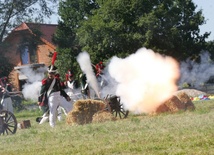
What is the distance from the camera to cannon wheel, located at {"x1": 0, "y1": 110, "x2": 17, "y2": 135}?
1653 cm

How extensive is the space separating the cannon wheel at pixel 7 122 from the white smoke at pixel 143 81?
434 cm

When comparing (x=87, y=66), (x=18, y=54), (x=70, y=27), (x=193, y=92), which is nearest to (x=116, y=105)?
(x=87, y=66)

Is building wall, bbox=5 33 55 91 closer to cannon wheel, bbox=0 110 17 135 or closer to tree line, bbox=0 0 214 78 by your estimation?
tree line, bbox=0 0 214 78

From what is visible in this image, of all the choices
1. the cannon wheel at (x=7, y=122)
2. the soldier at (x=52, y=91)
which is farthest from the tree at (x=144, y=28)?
the cannon wheel at (x=7, y=122)

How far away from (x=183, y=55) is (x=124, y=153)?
28296 millimetres

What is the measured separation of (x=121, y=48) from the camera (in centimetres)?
3875

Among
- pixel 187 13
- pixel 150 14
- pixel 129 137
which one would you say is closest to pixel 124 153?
pixel 129 137

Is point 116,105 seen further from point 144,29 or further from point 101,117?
point 144,29

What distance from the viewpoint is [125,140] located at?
11.9 metres

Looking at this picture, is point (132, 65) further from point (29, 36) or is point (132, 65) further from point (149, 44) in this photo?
point (29, 36)

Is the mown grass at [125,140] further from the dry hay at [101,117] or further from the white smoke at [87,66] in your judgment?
the white smoke at [87,66]

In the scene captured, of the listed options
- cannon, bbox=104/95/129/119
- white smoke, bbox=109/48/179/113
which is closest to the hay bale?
white smoke, bbox=109/48/179/113

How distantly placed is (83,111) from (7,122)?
225cm

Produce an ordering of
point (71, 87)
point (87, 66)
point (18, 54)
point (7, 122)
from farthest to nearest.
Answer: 1. point (18, 54)
2. point (71, 87)
3. point (87, 66)
4. point (7, 122)
